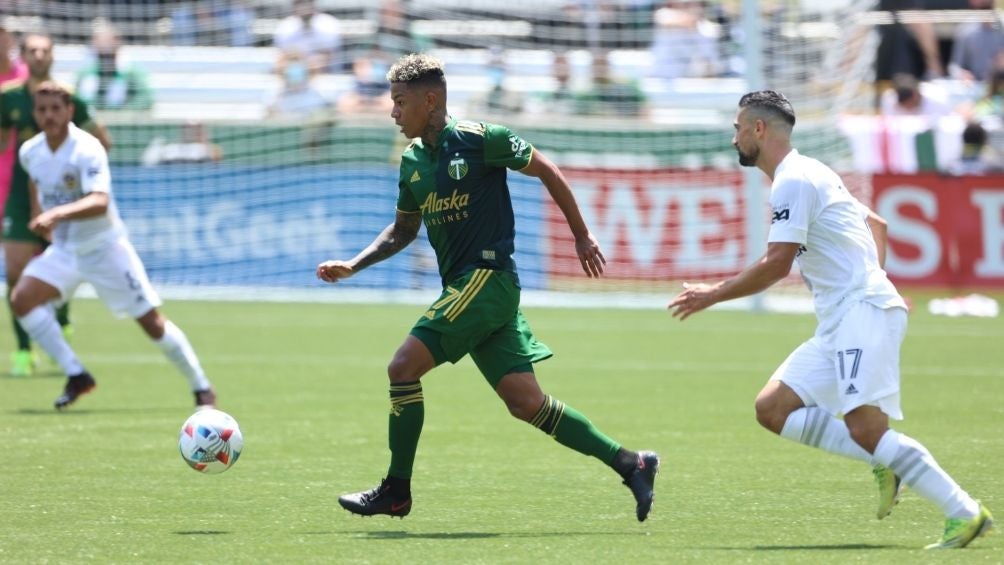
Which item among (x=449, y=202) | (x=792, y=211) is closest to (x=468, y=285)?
(x=449, y=202)

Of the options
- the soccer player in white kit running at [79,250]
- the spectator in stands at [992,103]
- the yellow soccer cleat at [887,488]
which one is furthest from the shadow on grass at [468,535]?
the spectator in stands at [992,103]

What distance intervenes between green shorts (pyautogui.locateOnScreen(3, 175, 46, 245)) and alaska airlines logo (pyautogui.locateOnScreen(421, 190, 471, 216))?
22.1 feet

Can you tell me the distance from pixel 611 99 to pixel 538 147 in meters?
1.40

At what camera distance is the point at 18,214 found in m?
13.1

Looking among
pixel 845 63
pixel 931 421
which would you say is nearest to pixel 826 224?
pixel 931 421

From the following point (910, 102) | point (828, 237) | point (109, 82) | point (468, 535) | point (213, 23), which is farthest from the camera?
point (213, 23)

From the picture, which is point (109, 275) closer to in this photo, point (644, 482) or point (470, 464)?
point (470, 464)

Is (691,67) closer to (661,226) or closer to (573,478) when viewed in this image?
(661,226)

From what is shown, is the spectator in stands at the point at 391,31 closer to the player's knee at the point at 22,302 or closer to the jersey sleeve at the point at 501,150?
the player's knee at the point at 22,302

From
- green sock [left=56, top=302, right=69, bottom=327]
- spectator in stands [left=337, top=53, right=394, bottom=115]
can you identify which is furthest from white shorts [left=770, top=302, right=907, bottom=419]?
spectator in stands [left=337, top=53, right=394, bottom=115]

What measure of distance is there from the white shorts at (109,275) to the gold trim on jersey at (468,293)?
4463 mm

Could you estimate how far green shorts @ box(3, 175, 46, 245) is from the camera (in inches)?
517

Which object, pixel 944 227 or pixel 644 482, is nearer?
pixel 644 482

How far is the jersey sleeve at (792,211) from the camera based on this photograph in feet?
21.6
